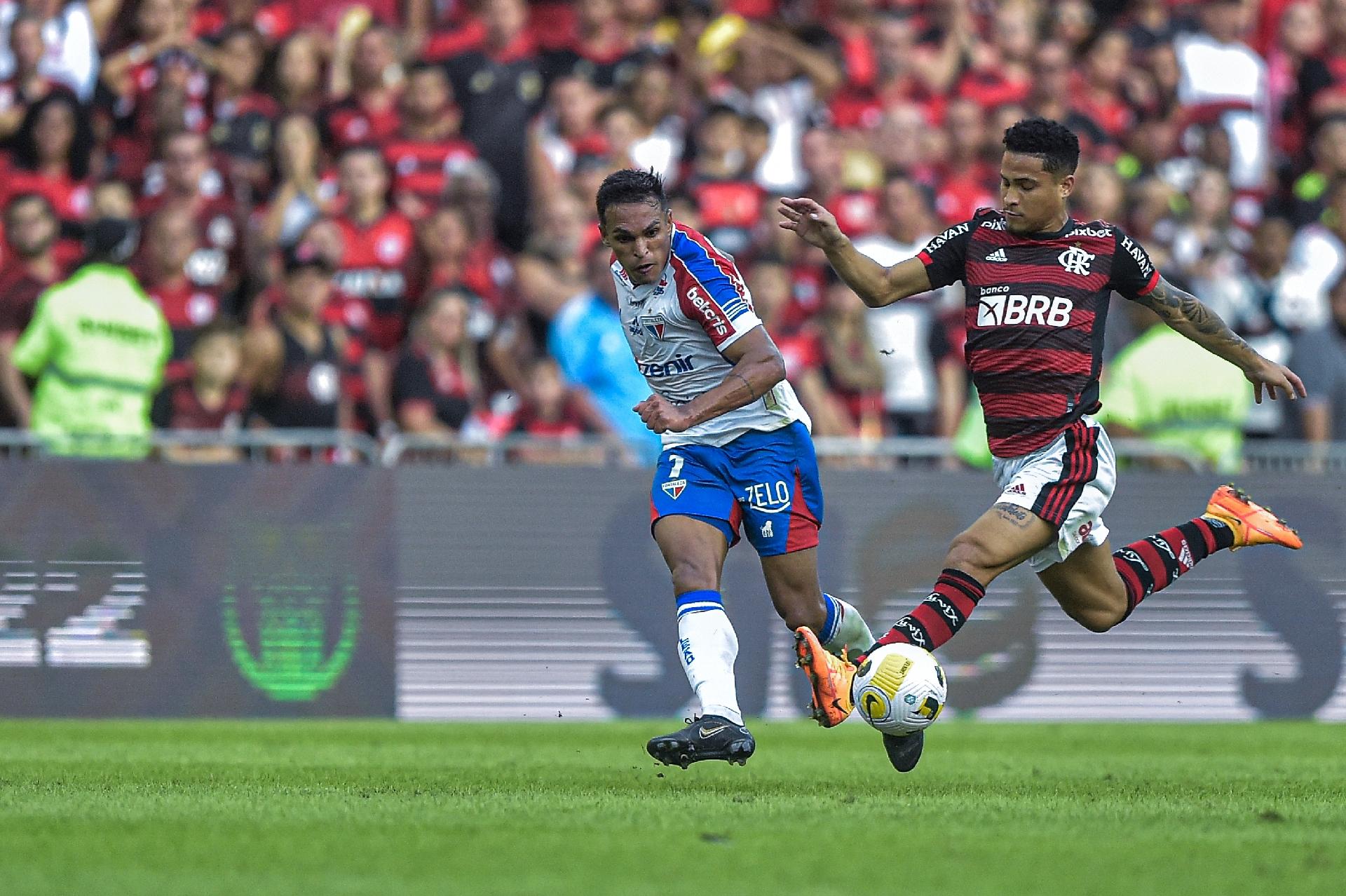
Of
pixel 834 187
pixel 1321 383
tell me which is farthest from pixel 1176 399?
pixel 834 187

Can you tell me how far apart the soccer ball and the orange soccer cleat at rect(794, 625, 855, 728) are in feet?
0.25

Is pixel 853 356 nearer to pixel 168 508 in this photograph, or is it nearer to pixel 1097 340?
pixel 168 508

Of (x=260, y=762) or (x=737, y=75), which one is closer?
(x=260, y=762)

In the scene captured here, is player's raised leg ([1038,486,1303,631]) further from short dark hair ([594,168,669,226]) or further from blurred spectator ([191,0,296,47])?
blurred spectator ([191,0,296,47])

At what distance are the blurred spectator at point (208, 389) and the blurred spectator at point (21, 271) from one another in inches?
35.5

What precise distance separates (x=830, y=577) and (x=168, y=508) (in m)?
4.22

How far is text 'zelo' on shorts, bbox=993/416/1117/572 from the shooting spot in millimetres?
7910

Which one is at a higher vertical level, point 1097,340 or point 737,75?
point 737,75

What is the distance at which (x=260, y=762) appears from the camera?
29.5 ft

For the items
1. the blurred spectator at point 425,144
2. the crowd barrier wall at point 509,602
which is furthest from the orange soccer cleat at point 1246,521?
the blurred spectator at point 425,144

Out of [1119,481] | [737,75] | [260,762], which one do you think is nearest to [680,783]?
[260,762]

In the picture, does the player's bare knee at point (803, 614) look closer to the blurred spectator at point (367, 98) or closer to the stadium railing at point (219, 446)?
the stadium railing at point (219, 446)

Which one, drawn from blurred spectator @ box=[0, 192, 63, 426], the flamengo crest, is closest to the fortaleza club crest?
blurred spectator @ box=[0, 192, 63, 426]

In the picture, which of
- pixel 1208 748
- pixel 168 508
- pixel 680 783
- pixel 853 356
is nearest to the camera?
pixel 680 783
